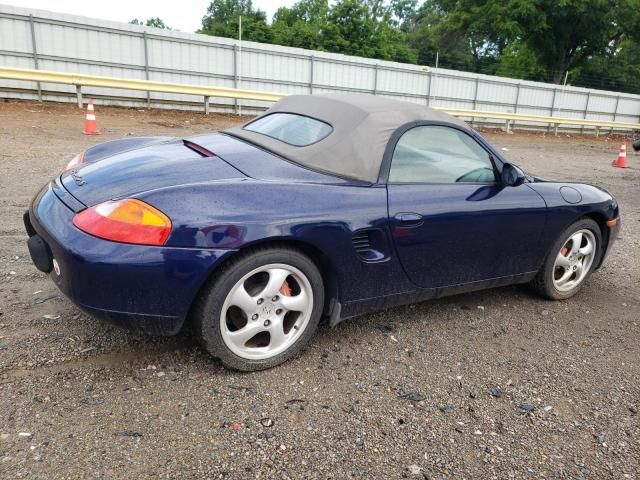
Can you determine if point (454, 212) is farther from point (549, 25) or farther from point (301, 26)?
point (301, 26)

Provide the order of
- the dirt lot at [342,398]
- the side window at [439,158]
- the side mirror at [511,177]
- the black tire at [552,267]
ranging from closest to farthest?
the dirt lot at [342,398] < the side window at [439,158] < the side mirror at [511,177] < the black tire at [552,267]

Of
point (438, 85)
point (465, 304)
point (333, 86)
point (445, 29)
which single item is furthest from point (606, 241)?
point (445, 29)

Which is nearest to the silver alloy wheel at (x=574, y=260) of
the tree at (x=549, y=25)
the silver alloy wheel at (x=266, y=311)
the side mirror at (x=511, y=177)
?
the side mirror at (x=511, y=177)

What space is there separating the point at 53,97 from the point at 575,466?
54.4 feet

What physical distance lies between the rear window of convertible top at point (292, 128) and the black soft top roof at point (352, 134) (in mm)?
42

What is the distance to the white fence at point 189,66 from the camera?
1511 centimetres

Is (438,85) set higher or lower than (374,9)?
lower

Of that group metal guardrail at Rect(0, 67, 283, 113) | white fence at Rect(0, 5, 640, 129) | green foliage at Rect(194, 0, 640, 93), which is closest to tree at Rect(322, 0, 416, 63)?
green foliage at Rect(194, 0, 640, 93)

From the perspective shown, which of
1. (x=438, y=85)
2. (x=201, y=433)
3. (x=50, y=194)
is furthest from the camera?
(x=438, y=85)

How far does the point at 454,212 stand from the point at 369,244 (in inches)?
24.8

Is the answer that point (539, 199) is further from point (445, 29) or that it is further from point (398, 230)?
point (445, 29)

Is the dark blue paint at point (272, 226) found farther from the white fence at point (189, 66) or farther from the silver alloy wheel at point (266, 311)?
the white fence at point (189, 66)

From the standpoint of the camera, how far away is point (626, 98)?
29.4 meters

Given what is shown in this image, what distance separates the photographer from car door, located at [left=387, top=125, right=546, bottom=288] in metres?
2.92
